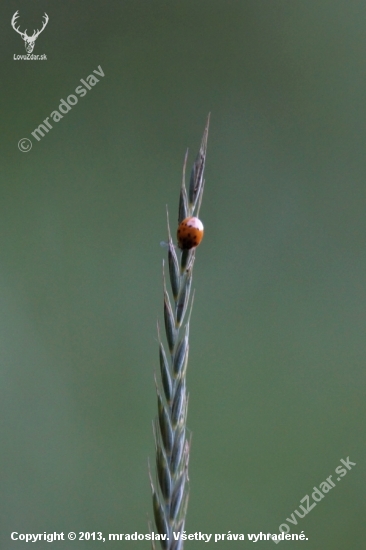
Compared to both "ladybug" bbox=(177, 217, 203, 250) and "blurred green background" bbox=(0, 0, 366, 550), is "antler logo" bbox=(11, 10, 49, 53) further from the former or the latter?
"ladybug" bbox=(177, 217, 203, 250)

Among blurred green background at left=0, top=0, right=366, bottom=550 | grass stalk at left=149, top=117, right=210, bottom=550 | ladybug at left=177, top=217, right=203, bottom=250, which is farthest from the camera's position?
blurred green background at left=0, top=0, right=366, bottom=550

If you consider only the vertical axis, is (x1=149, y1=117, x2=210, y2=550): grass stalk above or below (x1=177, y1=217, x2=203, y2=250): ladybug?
below

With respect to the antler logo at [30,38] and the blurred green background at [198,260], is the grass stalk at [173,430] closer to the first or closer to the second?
the blurred green background at [198,260]

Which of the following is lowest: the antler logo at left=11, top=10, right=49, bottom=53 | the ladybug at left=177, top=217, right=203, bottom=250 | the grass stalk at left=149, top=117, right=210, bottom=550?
the grass stalk at left=149, top=117, right=210, bottom=550

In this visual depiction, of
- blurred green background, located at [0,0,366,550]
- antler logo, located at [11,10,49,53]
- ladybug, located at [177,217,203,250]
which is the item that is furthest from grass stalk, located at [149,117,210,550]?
antler logo, located at [11,10,49,53]

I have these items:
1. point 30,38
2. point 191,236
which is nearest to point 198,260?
point 30,38

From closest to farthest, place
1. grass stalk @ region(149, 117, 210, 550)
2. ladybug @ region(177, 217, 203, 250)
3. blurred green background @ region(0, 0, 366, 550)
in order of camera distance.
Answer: grass stalk @ region(149, 117, 210, 550) → ladybug @ region(177, 217, 203, 250) → blurred green background @ region(0, 0, 366, 550)

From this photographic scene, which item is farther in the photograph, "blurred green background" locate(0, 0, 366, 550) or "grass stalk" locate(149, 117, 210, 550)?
"blurred green background" locate(0, 0, 366, 550)

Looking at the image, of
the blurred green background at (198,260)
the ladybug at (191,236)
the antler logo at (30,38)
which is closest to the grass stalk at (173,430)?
the ladybug at (191,236)

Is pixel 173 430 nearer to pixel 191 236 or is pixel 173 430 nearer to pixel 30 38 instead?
pixel 191 236

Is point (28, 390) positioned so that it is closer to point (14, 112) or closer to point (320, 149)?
point (14, 112)
